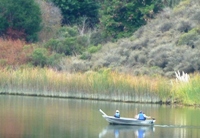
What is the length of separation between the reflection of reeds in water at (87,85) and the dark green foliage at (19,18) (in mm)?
11501

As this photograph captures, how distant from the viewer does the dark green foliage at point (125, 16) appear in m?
57.3

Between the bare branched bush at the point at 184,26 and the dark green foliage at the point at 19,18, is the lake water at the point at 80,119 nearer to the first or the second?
the bare branched bush at the point at 184,26

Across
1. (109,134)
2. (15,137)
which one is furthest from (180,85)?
(15,137)

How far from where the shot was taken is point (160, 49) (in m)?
50.6

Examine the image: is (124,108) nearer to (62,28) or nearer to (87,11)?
(62,28)

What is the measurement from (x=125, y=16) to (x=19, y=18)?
340 inches

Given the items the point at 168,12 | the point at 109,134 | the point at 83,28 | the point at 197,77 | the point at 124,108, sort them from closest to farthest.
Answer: the point at 109,134 → the point at 124,108 → the point at 197,77 → the point at 168,12 → the point at 83,28

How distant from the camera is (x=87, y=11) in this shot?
64.3 metres

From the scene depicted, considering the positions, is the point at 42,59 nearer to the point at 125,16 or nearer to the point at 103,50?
the point at 103,50

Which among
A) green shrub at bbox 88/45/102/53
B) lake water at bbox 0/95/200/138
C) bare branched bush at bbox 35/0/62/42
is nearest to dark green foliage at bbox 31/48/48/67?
green shrub at bbox 88/45/102/53

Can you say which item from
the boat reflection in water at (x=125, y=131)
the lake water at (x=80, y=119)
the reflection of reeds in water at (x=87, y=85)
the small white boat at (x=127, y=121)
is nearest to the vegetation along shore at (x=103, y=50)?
the reflection of reeds in water at (x=87, y=85)

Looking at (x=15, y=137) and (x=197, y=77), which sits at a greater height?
(x=197, y=77)

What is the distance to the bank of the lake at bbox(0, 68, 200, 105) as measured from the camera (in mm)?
41125

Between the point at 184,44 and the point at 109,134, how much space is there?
76.0 feet
